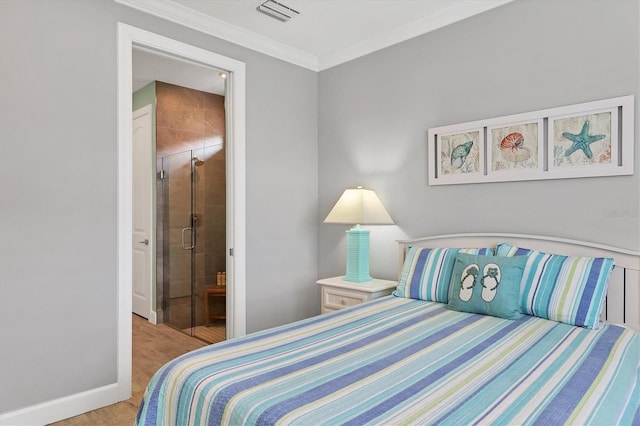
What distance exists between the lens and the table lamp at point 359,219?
3.08m

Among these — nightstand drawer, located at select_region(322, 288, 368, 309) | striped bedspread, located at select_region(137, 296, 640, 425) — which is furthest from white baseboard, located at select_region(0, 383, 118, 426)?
nightstand drawer, located at select_region(322, 288, 368, 309)

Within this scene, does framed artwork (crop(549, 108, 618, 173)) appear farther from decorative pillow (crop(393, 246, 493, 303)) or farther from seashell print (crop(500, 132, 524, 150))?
decorative pillow (crop(393, 246, 493, 303))

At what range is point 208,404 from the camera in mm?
1296

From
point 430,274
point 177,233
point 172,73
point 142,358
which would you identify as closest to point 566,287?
point 430,274

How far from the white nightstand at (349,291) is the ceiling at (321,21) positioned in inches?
76.6

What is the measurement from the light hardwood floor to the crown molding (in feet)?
8.42

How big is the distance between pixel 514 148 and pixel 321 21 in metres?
1.69

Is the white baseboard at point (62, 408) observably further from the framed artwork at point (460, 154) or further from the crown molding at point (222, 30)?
the framed artwork at point (460, 154)

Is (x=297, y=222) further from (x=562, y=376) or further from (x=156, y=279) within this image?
(x=562, y=376)

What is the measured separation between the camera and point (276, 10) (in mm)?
2850

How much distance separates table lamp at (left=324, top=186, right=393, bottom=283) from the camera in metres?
3.08

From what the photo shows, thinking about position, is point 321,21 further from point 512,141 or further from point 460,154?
point 512,141

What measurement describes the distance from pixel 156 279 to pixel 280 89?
243cm

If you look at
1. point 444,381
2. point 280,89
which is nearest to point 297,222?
point 280,89
